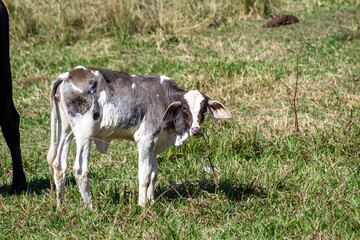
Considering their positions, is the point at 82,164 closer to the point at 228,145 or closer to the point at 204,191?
the point at 204,191

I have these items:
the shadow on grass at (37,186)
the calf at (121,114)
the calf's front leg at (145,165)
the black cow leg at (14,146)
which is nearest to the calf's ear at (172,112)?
the calf at (121,114)

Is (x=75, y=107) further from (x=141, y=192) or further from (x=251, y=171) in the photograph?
(x=251, y=171)

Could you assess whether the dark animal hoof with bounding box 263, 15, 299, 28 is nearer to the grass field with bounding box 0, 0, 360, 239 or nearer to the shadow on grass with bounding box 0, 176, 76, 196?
the grass field with bounding box 0, 0, 360, 239

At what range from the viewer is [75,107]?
3.64 m

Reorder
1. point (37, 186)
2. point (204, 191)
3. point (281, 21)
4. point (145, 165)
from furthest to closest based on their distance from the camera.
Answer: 1. point (281, 21)
2. point (37, 186)
3. point (204, 191)
4. point (145, 165)

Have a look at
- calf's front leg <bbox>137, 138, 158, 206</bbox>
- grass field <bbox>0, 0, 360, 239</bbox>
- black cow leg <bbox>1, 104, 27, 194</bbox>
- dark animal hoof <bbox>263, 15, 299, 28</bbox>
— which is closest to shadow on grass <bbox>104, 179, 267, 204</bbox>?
grass field <bbox>0, 0, 360, 239</bbox>

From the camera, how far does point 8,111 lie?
4.48 metres

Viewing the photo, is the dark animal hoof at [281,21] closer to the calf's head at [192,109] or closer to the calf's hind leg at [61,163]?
the calf's head at [192,109]

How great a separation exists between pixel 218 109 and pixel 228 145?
1156mm

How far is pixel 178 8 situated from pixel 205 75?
134 inches

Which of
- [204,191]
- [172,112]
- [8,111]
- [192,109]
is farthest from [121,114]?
[8,111]

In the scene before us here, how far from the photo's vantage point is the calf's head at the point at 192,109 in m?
3.62

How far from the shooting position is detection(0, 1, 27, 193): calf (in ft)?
14.5

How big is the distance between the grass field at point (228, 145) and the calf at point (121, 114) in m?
0.29
